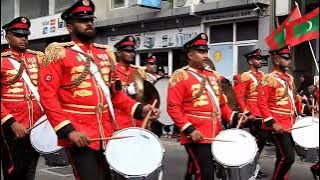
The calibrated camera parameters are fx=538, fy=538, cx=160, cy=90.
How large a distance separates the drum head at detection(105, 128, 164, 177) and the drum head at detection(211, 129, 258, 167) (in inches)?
49.4

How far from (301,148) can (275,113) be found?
1.95ft

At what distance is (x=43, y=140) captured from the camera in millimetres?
5773

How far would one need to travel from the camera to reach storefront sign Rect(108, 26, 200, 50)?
17188 millimetres

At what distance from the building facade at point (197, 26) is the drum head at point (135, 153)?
9080 mm

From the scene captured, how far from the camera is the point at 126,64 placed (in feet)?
25.7

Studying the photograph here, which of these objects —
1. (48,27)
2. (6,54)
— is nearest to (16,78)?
(6,54)

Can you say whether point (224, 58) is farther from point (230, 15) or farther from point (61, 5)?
point (61, 5)

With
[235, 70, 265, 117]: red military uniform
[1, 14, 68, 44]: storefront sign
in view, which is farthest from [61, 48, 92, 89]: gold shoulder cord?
[1, 14, 68, 44]: storefront sign

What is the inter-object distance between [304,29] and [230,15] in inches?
446

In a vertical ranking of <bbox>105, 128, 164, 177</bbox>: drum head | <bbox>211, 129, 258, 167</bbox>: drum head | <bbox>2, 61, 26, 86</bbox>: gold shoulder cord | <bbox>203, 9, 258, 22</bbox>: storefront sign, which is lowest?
<bbox>211, 129, 258, 167</bbox>: drum head

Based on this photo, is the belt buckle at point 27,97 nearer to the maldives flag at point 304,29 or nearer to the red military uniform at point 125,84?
the red military uniform at point 125,84

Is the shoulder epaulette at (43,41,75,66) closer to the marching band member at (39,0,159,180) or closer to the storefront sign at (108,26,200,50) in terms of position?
the marching band member at (39,0,159,180)

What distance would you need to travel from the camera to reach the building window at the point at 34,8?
26734mm

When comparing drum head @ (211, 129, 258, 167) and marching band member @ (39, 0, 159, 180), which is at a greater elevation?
marching band member @ (39, 0, 159, 180)
